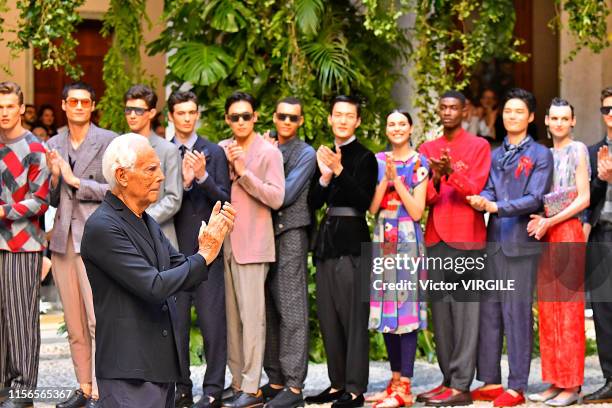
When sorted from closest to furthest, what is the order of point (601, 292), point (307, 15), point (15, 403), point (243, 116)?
point (15, 403) → point (243, 116) → point (601, 292) → point (307, 15)

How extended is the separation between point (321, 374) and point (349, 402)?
1268mm

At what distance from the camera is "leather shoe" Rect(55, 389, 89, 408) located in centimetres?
785

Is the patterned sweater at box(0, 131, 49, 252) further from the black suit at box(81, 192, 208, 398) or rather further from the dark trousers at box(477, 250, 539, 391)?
the dark trousers at box(477, 250, 539, 391)

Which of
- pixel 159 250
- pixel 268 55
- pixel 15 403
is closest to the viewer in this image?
pixel 159 250

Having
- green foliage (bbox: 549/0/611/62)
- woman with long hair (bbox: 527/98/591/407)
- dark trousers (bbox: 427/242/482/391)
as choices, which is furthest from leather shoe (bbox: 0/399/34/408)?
green foliage (bbox: 549/0/611/62)

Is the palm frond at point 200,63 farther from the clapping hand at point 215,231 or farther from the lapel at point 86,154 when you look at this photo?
the clapping hand at point 215,231

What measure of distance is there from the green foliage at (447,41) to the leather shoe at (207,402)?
334cm

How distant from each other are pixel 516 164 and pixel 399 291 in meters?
1.12

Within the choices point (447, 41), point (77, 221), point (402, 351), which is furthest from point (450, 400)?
point (447, 41)

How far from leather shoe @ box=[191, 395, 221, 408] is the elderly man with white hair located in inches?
107

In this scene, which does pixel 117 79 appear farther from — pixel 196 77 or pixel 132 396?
pixel 132 396

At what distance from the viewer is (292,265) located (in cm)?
805

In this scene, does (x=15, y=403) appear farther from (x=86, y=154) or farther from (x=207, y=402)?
(x=86, y=154)

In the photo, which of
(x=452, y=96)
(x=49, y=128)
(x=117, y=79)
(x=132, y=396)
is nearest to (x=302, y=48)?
(x=117, y=79)
